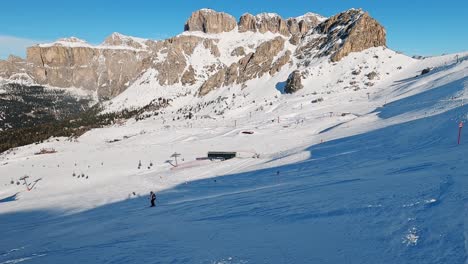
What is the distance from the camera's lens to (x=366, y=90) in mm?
93625

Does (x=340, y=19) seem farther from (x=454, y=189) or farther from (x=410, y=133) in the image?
(x=454, y=189)

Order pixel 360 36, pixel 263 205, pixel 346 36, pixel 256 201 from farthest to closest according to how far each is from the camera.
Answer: pixel 346 36 → pixel 360 36 → pixel 256 201 → pixel 263 205

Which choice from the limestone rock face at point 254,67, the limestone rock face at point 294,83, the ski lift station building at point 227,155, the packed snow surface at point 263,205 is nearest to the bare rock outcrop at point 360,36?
the limestone rock face at point 294,83

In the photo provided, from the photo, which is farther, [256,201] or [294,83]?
[294,83]

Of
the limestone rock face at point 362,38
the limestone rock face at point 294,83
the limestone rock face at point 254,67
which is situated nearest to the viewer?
the limestone rock face at point 294,83

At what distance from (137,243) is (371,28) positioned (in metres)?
132

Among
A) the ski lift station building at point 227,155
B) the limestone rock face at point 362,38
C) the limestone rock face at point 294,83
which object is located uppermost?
the limestone rock face at point 362,38

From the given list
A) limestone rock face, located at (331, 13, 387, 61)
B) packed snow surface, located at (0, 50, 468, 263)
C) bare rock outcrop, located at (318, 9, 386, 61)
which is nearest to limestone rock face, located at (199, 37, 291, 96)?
bare rock outcrop, located at (318, 9, 386, 61)

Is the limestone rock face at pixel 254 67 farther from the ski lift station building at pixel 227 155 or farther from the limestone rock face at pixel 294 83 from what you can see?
the ski lift station building at pixel 227 155

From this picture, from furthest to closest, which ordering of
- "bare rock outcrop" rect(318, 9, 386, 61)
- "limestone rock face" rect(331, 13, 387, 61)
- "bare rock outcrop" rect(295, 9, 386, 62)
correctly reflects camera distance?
"bare rock outcrop" rect(295, 9, 386, 62) → "bare rock outcrop" rect(318, 9, 386, 61) → "limestone rock face" rect(331, 13, 387, 61)

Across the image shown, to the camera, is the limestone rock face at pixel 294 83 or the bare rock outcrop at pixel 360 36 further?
the bare rock outcrop at pixel 360 36

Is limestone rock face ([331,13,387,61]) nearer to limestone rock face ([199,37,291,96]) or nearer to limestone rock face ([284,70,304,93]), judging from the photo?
limestone rock face ([284,70,304,93])

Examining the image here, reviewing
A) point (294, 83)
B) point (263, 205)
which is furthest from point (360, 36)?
point (263, 205)

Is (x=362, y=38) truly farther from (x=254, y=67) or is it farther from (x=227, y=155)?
(x=227, y=155)
